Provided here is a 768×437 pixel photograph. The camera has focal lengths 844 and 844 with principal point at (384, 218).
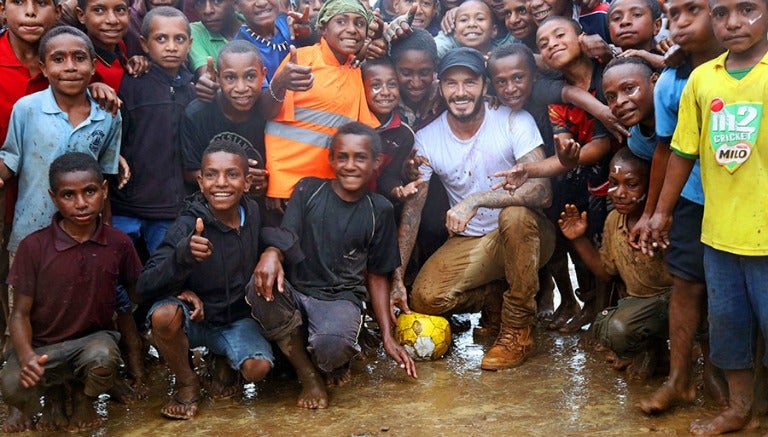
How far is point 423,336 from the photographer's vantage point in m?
4.78

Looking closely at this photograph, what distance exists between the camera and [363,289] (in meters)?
4.66

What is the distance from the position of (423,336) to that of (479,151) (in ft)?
3.99

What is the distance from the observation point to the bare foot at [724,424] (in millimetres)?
3688

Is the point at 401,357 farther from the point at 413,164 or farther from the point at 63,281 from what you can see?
the point at 63,281

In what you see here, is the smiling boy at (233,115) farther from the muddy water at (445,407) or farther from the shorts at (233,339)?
the muddy water at (445,407)

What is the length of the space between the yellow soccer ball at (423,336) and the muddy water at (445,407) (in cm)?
8

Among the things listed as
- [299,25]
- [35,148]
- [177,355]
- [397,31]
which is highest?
[299,25]

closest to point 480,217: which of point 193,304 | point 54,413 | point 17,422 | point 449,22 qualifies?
point 449,22

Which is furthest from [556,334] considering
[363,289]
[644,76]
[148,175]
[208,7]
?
[208,7]

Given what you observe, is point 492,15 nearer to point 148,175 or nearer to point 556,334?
point 556,334

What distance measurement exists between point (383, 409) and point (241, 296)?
94cm

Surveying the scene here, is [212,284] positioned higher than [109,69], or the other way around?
[109,69]

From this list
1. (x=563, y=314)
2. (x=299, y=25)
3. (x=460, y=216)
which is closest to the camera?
(x=460, y=216)

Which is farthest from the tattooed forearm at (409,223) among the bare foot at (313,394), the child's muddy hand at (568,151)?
the bare foot at (313,394)
